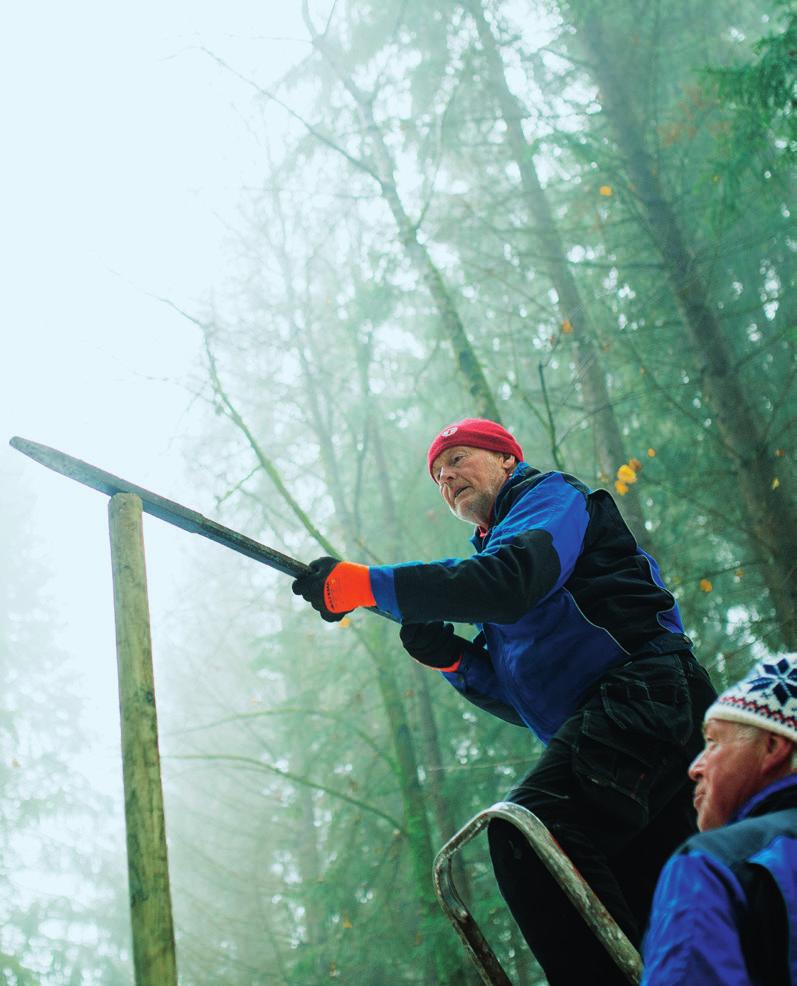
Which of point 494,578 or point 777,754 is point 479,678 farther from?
point 777,754

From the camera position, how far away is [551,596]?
2.46 m

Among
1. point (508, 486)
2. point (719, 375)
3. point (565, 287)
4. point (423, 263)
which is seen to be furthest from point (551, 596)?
point (565, 287)

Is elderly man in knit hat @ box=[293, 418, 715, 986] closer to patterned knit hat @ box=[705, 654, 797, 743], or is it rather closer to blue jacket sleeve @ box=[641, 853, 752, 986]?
patterned knit hat @ box=[705, 654, 797, 743]

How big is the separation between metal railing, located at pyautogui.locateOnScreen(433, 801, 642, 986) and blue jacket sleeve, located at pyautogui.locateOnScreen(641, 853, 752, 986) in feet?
1.77

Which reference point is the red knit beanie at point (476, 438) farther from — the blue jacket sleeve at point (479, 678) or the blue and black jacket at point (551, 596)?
the blue jacket sleeve at point (479, 678)

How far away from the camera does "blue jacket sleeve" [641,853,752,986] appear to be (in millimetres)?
1230

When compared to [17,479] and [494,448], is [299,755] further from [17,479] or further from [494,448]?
[17,479]

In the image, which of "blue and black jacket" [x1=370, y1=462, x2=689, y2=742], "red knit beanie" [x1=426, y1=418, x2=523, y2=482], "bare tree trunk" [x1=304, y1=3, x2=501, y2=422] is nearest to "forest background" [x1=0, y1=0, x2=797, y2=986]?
"bare tree trunk" [x1=304, y1=3, x2=501, y2=422]

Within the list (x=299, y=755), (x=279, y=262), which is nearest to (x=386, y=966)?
(x=299, y=755)

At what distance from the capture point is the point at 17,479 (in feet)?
63.5

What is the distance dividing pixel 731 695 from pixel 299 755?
9830 millimetres

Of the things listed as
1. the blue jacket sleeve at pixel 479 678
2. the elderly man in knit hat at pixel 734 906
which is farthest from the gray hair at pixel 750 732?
the blue jacket sleeve at pixel 479 678

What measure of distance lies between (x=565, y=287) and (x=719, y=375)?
5.89 feet

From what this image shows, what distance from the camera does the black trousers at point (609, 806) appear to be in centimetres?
200
